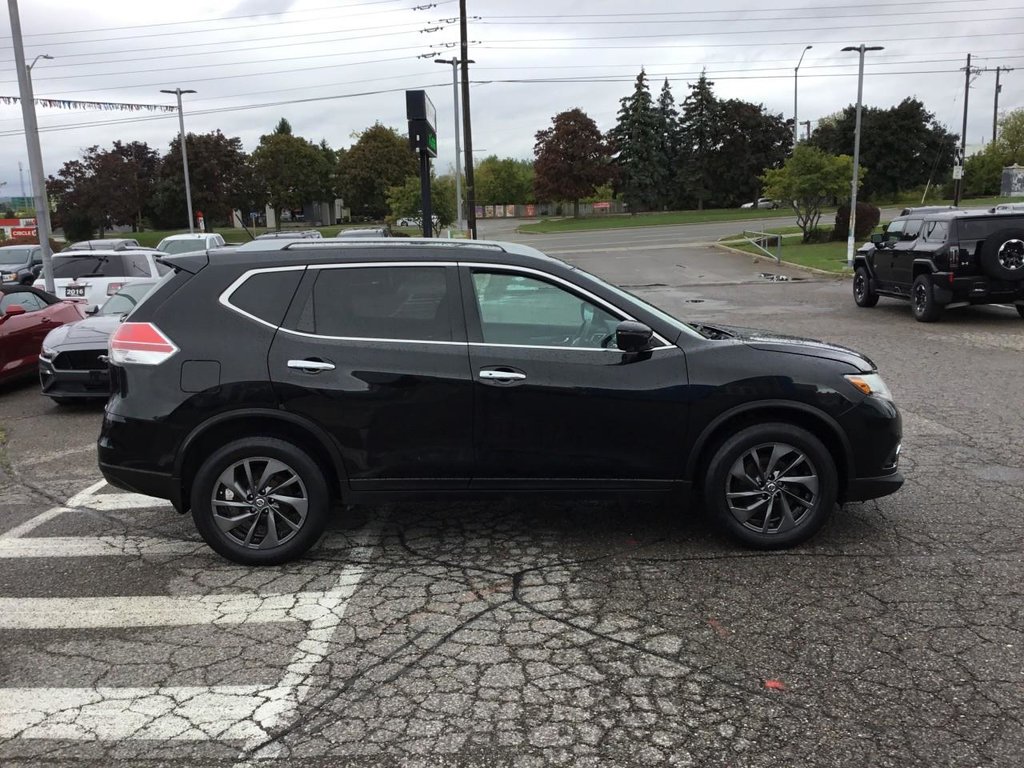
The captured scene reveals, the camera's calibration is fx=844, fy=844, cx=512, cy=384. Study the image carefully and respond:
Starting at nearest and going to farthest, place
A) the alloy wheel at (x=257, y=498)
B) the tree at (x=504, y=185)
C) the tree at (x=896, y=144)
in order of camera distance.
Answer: the alloy wheel at (x=257, y=498) → the tree at (x=896, y=144) → the tree at (x=504, y=185)

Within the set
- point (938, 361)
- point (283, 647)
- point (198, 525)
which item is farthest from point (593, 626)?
point (938, 361)

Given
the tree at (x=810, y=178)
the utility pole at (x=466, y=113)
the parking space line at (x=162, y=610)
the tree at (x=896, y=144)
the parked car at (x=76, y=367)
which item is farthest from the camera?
the tree at (x=896, y=144)

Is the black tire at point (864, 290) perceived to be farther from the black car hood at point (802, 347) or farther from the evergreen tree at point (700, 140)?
the evergreen tree at point (700, 140)

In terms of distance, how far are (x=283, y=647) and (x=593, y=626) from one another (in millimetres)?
1411

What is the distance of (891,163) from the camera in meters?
69.1

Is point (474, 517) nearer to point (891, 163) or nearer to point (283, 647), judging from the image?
point (283, 647)

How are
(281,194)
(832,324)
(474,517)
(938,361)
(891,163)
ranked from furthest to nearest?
1. (281,194)
2. (891,163)
3. (832,324)
4. (938,361)
5. (474,517)

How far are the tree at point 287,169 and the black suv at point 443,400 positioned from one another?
225 ft

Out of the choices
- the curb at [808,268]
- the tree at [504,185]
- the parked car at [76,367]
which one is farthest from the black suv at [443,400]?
the tree at [504,185]

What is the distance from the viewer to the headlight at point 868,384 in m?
4.69

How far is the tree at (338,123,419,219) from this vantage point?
248 feet

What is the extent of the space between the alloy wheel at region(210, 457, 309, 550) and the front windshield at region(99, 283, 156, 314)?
6427 millimetres

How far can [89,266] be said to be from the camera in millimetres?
16266

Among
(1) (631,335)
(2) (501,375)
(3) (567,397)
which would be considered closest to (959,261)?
(1) (631,335)
